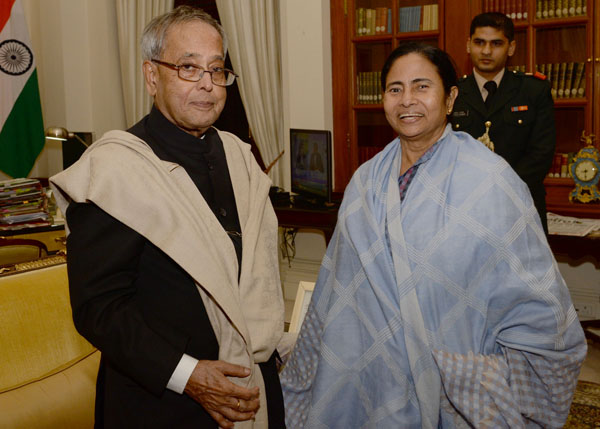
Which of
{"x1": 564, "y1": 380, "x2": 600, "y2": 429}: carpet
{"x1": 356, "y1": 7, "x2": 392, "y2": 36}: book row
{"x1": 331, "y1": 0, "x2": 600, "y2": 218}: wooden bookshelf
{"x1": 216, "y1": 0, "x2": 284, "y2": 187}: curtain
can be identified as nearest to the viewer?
{"x1": 564, "y1": 380, "x2": 600, "y2": 429}: carpet

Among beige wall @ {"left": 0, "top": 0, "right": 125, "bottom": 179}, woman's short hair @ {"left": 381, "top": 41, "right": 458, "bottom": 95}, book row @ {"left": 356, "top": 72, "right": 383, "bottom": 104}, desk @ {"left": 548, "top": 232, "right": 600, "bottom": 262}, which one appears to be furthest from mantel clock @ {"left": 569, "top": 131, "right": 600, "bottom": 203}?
beige wall @ {"left": 0, "top": 0, "right": 125, "bottom": 179}

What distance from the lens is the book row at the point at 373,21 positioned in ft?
15.3

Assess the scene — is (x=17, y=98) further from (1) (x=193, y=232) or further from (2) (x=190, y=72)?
(1) (x=193, y=232)

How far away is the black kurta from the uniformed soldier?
2.48 meters

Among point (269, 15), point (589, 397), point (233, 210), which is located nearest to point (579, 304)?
point (589, 397)

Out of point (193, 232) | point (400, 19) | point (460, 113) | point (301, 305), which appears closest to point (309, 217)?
point (460, 113)

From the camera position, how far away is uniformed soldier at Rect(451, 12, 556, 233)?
3.64m

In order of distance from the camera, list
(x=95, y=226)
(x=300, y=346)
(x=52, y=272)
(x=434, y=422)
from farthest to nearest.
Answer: (x=52, y=272)
(x=300, y=346)
(x=434, y=422)
(x=95, y=226)

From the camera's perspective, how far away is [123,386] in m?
1.47

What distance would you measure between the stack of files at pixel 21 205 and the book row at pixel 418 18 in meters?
2.70

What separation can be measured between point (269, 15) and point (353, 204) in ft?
11.9

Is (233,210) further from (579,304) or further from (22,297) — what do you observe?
(579,304)

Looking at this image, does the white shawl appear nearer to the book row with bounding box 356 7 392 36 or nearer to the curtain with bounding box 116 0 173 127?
the book row with bounding box 356 7 392 36

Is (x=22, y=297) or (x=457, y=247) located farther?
(x=22, y=297)
